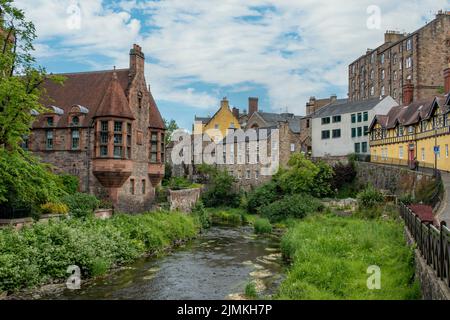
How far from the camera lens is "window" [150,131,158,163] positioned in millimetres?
37062

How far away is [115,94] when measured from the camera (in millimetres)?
31312

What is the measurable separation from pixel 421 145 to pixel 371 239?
75.8ft

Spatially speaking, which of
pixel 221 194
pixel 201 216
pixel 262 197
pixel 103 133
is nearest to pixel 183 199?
pixel 201 216

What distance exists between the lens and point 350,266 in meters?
17.6

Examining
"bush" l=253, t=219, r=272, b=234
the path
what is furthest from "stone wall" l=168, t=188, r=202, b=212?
the path

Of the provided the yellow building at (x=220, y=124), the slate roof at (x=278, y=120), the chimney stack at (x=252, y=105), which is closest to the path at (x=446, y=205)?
the slate roof at (x=278, y=120)

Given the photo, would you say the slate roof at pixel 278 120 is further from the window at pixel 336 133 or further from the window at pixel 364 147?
the window at pixel 364 147

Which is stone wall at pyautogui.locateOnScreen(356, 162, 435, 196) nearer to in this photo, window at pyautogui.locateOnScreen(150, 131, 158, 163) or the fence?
the fence

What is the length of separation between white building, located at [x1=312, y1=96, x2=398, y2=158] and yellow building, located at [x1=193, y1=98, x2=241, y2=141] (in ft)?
45.0

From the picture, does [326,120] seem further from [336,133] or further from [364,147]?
[364,147]

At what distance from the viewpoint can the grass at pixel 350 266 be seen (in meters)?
14.5

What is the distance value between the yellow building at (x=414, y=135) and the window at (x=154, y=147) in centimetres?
2216
